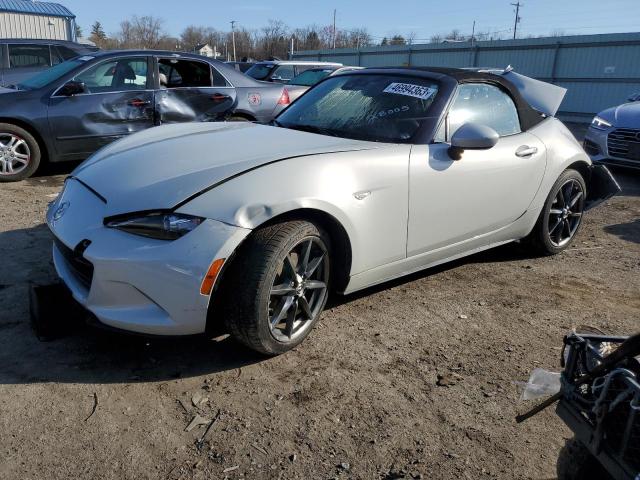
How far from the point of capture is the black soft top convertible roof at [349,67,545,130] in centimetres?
380

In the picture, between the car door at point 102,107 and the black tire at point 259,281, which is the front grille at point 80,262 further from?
the car door at point 102,107

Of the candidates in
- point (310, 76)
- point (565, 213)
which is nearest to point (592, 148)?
point (565, 213)

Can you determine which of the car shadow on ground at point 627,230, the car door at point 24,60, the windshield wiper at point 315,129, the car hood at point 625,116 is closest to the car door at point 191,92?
the windshield wiper at point 315,129

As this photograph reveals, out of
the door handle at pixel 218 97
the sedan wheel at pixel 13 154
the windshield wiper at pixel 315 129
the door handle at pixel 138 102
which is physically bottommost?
the sedan wheel at pixel 13 154

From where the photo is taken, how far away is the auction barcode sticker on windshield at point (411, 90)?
3657 millimetres

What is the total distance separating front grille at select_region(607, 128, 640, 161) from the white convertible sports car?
3883 millimetres

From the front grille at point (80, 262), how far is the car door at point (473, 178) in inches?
71.1

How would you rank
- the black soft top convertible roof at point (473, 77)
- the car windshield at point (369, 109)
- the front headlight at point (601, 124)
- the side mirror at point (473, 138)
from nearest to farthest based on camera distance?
the side mirror at point (473, 138), the car windshield at point (369, 109), the black soft top convertible roof at point (473, 77), the front headlight at point (601, 124)

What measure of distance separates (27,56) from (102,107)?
5642mm

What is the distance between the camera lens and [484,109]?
12.9 ft

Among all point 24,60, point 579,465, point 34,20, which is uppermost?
point 34,20

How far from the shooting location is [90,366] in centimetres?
275

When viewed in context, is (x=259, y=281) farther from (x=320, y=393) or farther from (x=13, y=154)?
(x=13, y=154)

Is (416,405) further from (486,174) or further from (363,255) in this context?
(486,174)
